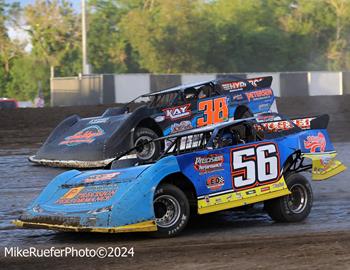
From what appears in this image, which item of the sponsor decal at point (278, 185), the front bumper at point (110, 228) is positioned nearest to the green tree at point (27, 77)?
the sponsor decal at point (278, 185)

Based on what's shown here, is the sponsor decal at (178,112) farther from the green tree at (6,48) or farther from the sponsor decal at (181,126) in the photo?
the green tree at (6,48)

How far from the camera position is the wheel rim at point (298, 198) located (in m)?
7.53

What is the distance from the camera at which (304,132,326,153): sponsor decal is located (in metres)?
7.89

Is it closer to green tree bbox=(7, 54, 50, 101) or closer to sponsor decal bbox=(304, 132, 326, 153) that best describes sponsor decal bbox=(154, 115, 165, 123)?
sponsor decal bbox=(304, 132, 326, 153)

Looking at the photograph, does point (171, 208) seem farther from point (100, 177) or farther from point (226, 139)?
point (226, 139)

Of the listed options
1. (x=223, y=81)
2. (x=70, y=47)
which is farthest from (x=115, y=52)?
(x=223, y=81)

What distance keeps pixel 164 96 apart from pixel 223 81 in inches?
57.1

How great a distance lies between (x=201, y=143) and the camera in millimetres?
7371

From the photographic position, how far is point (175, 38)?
46562 mm

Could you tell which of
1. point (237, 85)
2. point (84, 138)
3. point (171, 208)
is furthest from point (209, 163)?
point (237, 85)

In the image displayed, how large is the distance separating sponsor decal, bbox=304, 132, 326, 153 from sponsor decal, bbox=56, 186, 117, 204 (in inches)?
96.8

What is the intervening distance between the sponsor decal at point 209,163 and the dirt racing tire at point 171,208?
0.33 metres

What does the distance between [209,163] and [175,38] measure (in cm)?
4020

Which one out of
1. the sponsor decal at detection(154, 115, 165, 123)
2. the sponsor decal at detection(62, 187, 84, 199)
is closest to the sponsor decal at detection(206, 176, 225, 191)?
the sponsor decal at detection(62, 187, 84, 199)
